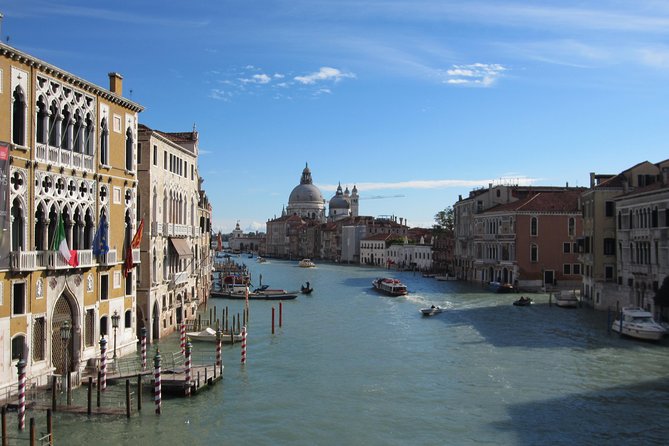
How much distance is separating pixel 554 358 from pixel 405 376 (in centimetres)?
486

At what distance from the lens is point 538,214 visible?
42250 mm

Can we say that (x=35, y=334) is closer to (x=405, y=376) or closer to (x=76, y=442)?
(x=76, y=442)

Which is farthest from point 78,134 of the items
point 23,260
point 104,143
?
point 23,260

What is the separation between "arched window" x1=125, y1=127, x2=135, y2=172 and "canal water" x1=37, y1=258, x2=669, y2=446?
563cm

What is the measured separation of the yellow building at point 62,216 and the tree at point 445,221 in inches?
2040

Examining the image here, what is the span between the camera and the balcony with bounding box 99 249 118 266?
16.3 m

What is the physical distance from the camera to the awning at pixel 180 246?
74.9 feet

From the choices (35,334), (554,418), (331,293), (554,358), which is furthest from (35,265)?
(331,293)

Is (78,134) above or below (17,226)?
above

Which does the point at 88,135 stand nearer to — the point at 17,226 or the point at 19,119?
the point at 19,119

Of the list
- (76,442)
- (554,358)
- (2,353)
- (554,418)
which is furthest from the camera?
(554,358)

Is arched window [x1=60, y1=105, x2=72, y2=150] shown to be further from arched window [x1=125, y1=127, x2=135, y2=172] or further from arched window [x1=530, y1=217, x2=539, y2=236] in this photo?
arched window [x1=530, y1=217, x2=539, y2=236]

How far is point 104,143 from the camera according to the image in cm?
1659

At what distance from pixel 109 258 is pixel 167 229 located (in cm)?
571
